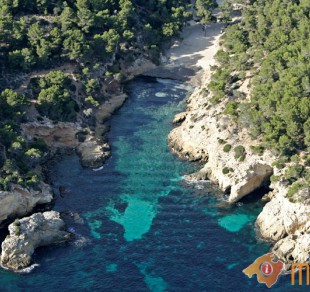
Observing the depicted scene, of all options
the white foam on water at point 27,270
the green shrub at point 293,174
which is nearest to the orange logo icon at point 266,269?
the green shrub at point 293,174

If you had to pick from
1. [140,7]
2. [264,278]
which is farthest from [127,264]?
[140,7]

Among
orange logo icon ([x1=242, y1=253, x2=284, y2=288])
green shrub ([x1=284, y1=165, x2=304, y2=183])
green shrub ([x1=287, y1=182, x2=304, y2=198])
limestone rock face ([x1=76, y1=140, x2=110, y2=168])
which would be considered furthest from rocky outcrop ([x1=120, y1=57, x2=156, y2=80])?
orange logo icon ([x1=242, y1=253, x2=284, y2=288])

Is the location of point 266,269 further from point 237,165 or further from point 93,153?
point 93,153

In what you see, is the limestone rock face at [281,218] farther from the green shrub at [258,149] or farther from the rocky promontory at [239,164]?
the green shrub at [258,149]

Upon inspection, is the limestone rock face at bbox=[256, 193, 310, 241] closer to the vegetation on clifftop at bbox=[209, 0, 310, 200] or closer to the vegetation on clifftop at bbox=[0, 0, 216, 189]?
the vegetation on clifftop at bbox=[209, 0, 310, 200]

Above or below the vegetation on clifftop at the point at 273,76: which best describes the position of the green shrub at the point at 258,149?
below

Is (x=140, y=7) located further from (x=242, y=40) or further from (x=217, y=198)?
(x=217, y=198)

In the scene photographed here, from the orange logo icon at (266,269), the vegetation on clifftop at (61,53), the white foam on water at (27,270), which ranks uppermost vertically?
the vegetation on clifftop at (61,53)
